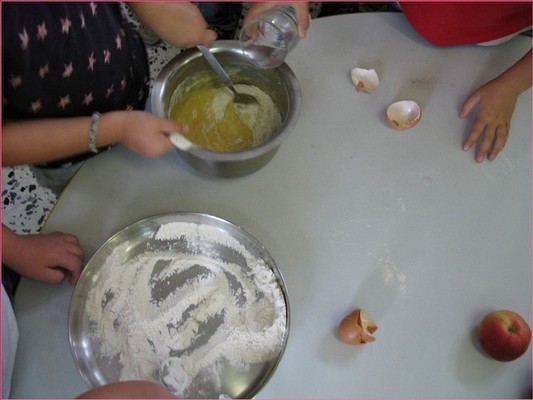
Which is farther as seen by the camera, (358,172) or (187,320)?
(358,172)

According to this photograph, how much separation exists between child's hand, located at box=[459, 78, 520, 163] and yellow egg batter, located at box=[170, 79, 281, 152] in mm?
322

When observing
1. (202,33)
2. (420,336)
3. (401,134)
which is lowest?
(420,336)

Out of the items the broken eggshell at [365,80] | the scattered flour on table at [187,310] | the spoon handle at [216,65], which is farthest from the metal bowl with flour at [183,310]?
the broken eggshell at [365,80]

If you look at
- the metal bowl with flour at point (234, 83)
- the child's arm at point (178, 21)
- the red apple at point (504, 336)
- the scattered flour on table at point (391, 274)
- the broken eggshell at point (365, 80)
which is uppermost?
the child's arm at point (178, 21)

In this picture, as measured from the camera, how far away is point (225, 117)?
76 centimetres

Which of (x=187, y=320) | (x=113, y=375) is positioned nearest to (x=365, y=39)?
(x=187, y=320)

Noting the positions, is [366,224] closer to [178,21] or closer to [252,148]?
[252,148]

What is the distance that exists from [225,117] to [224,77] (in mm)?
62

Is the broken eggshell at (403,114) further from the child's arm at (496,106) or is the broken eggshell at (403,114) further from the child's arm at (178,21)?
the child's arm at (178,21)

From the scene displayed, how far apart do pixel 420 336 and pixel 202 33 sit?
0.56 m

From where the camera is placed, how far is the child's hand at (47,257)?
0.64m

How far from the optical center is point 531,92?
858 mm

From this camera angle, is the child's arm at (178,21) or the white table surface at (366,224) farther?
the child's arm at (178,21)

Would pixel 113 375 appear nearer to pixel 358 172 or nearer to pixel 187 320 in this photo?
pixel 187 320
